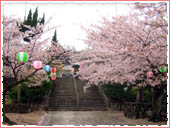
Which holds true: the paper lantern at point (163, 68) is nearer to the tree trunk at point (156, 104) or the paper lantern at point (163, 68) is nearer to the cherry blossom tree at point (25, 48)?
the tree trunk at point (156, 104)

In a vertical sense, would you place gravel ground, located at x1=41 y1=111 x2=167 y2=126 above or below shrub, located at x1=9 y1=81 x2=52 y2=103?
below

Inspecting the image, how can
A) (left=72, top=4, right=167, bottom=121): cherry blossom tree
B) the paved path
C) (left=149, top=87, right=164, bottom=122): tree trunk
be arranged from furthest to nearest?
(left=149, top=87, right=164, bottom=122): tree trunk < the paved path < (left=72, top=4, right=167, bottom=121): cherry blossom tree

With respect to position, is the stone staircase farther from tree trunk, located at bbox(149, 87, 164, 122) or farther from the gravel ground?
tree trunk, located at bbox(149, 87, 164, 122)

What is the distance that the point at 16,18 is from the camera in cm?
967

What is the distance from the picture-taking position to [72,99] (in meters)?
16.8

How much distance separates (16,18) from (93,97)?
10622 mm

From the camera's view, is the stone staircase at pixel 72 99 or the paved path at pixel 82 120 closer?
the paved path at pixel 82 120

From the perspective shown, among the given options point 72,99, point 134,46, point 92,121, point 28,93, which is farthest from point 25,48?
point 72,99

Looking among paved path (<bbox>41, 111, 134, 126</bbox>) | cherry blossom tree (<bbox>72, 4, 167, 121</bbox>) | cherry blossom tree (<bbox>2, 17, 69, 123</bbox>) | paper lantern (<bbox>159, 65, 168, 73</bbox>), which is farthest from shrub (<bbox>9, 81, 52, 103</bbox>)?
paper lantern (<bbox>159, 65, 168, 73</bbox>)

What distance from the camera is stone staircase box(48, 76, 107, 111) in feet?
50.7

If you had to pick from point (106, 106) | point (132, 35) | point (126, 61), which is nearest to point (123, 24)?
point (132, 35)

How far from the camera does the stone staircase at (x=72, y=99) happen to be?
50.7 ft

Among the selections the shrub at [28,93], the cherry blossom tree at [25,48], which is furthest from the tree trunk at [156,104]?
the shrub at [28,93]

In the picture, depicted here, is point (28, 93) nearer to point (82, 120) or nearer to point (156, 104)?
point (82, 120)
